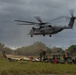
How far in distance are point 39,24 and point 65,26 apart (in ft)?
37.8

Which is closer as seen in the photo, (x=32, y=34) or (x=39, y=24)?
(x=32, y=34)

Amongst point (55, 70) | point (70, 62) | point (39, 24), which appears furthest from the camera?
point (39, 24)

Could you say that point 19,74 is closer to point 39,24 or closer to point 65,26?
point 65,26

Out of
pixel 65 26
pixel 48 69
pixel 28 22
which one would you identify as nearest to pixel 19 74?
pixel 48 69

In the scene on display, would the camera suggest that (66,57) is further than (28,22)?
No

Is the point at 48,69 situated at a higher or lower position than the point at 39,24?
lower

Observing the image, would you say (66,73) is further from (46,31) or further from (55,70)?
(46,31)

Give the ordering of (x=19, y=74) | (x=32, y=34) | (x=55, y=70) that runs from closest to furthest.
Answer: (x=19, y=74) < (x=55, y=70) < (x=32, y=34)

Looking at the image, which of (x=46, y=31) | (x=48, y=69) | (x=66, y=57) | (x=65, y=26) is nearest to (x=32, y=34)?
(x=46, y=31)

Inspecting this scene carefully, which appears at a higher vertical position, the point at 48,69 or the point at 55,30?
the point at 55,30

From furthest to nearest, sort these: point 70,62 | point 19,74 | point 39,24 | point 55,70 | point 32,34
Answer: point 39,24 → point 32,34 → point 70,62 → point 55,70 → point 19,74

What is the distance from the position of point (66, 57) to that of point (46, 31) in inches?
1077

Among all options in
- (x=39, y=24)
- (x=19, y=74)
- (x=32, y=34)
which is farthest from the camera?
(x=39, y=24)

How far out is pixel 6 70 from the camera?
92.0 ft
